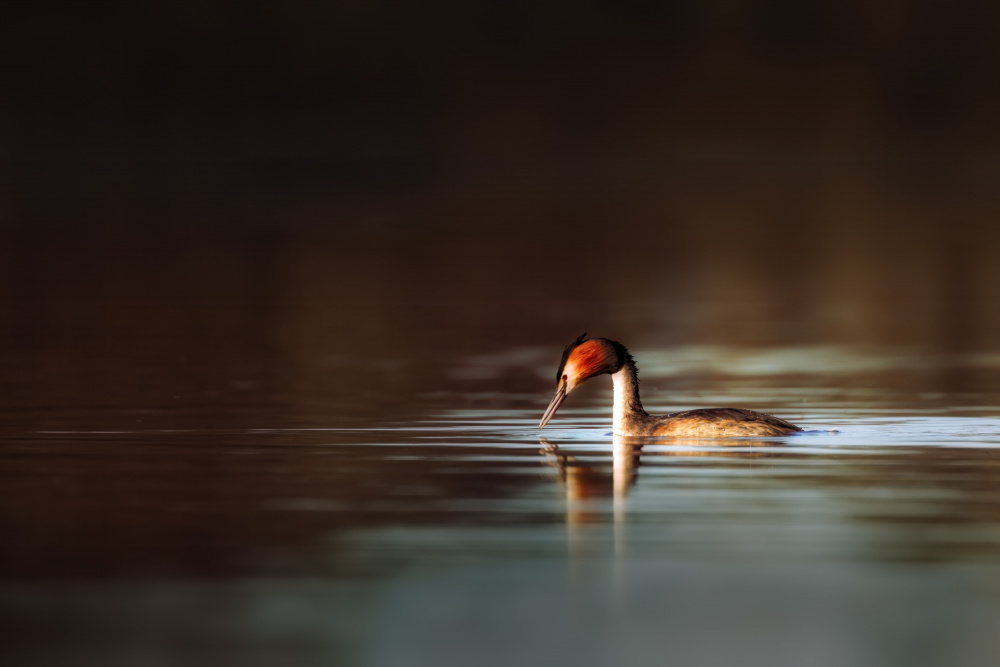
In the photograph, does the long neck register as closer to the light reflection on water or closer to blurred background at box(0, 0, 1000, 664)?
the light reflection on water

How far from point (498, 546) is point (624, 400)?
17.5ft

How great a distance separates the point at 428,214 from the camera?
221 feet

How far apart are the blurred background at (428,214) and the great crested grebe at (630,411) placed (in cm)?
170

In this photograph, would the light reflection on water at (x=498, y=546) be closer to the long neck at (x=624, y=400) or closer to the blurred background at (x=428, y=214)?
the blurred background at (x=428, y=214)

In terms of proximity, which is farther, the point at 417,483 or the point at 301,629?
the point at 417,483

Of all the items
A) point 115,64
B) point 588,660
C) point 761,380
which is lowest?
point 588,660

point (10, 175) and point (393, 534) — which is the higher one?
point (10, 175)

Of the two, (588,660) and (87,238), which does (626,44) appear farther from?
(588,660)

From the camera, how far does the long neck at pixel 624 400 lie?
1655 centimetres

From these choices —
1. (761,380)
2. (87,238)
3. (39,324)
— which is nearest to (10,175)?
(87,238)

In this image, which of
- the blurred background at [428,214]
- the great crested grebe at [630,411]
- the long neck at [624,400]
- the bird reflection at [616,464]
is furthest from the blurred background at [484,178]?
the bird reflection at [616,464]

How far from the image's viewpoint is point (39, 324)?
2800 cm

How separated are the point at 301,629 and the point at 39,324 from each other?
19141mm

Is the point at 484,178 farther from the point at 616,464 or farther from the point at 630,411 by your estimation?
the point at 616,464
